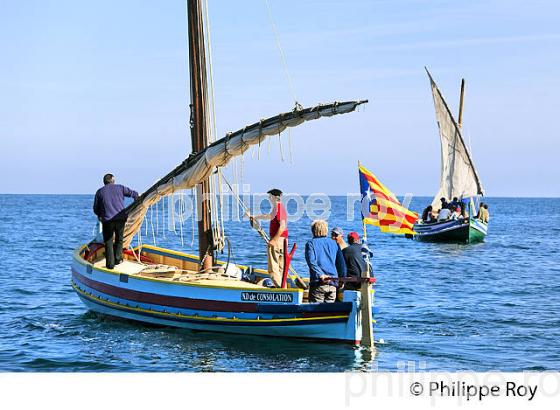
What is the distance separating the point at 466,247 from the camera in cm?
5400

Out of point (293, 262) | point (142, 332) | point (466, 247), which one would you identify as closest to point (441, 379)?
point (142, 332)

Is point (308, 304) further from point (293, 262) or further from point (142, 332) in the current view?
point (293, 262)

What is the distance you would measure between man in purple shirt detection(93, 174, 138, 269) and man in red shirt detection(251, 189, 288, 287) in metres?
3.89

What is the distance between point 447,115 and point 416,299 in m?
31.5

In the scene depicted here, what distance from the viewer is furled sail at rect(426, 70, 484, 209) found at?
2247 inches

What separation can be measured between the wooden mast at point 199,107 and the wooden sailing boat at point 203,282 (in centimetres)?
3

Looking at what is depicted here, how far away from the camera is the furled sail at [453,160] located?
57062 millimetres

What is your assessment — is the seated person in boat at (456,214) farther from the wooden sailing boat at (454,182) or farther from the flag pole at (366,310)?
the flag pole at (366,310)

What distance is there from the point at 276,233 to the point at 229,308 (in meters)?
2.01

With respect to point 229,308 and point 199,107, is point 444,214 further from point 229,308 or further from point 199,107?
point 229,308

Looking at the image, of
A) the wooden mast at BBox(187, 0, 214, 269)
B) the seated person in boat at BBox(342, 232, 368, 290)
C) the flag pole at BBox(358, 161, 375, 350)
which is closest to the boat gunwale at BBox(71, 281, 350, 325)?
the flag pole at BBox(358, 161, 375, 350)

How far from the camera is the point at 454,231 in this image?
5612 cm

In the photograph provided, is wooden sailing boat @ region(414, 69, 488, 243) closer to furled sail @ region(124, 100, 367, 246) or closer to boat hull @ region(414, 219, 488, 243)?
boat hull @ region(414, 219, 488, 243)

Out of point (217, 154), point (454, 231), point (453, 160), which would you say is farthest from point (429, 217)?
point (217, 154)
